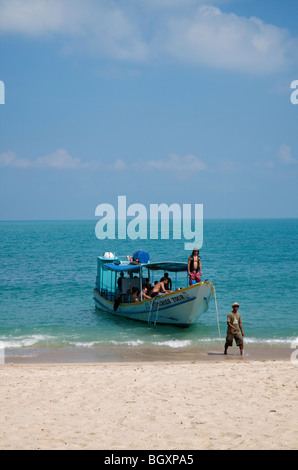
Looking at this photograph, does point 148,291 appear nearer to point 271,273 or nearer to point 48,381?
point 48,381

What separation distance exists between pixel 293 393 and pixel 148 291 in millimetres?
11627

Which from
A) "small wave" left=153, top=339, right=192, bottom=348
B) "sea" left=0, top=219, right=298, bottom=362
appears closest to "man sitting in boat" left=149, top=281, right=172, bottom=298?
"sea" left=0, top=219, right=298, bottom=362

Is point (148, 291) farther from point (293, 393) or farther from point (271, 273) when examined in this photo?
point (271, 273)

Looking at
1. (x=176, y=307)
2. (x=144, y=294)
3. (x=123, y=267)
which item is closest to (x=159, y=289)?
(x=144, y=294)

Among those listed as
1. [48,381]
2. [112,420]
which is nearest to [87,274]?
[48,381]

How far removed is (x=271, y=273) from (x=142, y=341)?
27.2m

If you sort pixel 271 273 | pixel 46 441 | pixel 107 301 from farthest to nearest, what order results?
pixel 271 273, pixel 107 301, pixel 46 441

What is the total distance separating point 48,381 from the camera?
11.8 meters

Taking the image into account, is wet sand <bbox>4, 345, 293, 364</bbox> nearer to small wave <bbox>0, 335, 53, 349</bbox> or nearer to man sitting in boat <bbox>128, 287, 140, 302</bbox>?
small wave <bbox>0, 335, 53, 349</bbox>

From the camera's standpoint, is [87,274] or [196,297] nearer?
[196,297]

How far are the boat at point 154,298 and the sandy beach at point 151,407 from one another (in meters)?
5.37

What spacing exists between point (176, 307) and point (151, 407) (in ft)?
33.4

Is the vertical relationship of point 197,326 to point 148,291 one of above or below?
below
